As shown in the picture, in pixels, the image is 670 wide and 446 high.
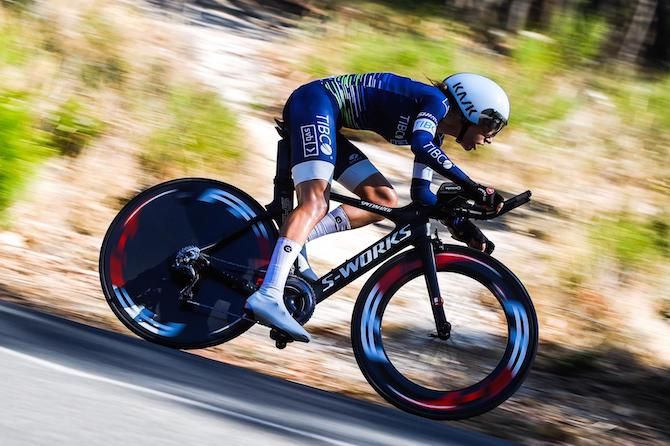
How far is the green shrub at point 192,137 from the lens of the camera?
29.9 feet

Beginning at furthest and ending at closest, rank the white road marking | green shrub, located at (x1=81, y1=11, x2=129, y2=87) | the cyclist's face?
green shrub, located at (x1=81, y1=11, x2=129, y2=87) < the cyclist's face < the white road marking

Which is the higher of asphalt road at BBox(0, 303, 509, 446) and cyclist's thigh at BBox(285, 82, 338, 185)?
cyclist's thigh at BBox(285, 82, 338, 185)

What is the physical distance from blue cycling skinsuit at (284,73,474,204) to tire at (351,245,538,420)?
39 cm

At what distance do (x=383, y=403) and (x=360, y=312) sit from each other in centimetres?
75

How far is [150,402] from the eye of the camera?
4.46 m

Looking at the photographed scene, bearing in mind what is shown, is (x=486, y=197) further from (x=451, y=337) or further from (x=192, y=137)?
(x=192, y=137)

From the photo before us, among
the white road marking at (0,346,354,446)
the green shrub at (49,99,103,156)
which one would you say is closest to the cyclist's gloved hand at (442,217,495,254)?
the white road marking at (0,346,354,446)

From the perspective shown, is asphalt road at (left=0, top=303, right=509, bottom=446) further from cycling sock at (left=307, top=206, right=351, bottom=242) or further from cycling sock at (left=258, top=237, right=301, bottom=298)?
cycling sock at (left=307, top=206, right=351, bottom=242)

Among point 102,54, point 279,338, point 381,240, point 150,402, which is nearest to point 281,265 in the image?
point 279,338

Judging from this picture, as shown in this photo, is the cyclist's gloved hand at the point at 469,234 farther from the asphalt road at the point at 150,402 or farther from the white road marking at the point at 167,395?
the white road marking at the point at 167,395

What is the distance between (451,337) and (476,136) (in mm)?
979

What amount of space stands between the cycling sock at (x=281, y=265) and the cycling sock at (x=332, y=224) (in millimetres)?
304

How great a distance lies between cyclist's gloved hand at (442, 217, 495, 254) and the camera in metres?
5.35

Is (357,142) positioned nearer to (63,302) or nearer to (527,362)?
(63,302)
